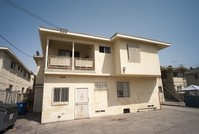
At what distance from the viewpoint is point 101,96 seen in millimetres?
10742

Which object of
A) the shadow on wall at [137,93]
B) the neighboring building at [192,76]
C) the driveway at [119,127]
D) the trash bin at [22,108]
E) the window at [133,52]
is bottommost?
the driveway at [119,127]

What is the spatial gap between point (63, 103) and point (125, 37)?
772 centimetres

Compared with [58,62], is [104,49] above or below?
above

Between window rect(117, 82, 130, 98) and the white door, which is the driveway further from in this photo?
window rect(117, 82, 130, 98)

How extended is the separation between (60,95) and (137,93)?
760cm

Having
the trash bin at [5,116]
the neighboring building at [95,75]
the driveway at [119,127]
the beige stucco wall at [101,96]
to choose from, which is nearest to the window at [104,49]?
the neighboring building at [95,75]

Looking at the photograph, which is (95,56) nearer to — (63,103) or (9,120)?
(63,103)

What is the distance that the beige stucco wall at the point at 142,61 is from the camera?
10.7 meters

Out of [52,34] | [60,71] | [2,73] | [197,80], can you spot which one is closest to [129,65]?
[60,71]

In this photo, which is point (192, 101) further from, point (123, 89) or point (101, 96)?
point (101, 96)

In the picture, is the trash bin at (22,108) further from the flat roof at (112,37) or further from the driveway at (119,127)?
the flat roof at (112,37)

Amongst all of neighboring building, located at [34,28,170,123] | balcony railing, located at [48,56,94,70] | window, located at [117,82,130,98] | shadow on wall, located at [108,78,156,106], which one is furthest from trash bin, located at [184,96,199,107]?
balcony railing, located at [48,56,94,70]

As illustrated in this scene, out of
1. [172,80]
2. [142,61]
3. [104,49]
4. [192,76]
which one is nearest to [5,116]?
[104,49]

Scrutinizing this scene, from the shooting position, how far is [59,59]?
9758mm
